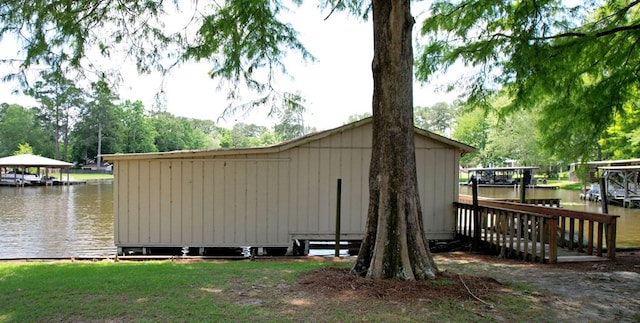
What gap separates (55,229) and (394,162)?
544 inches

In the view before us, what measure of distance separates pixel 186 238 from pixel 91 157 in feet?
227

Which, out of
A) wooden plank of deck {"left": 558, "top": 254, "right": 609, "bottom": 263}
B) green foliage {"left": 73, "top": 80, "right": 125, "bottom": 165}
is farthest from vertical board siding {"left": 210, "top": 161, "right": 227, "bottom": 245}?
green foliage {"left": 73, "top": 80, "right": 125, "bottom": 165}

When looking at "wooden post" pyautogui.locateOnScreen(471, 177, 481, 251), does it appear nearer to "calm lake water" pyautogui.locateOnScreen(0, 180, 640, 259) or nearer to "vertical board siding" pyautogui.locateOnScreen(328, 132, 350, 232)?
"vertical board siding" pyautogui.locateOnScreen(328, 132, 350, 232)

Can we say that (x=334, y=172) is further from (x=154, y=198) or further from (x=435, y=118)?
(x=435, y=118)

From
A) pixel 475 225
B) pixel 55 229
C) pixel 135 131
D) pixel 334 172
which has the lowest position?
pixel 55 229

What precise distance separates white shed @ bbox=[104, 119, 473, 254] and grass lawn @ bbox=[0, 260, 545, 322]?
4.13 meters

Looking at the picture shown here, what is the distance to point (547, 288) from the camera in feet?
16.0

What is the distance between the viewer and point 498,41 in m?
8.25

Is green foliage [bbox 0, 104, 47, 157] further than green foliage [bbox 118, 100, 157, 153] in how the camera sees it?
No

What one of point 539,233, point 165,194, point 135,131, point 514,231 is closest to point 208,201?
point 165,194

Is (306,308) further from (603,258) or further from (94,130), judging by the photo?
(94,130)

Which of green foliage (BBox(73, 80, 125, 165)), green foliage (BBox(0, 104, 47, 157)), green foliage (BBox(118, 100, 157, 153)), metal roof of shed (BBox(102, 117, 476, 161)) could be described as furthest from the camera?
green foliage (BBox(118, 100, 157, 153))

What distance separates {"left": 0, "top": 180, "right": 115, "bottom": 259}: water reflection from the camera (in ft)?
36.4

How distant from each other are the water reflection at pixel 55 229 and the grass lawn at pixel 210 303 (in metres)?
6.36
